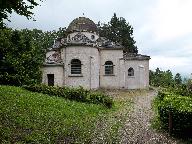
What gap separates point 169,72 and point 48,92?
3678cm

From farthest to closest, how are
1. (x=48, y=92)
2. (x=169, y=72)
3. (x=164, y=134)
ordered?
(x=169, y=72) < (x=48, y=92) < (x=164, y=134)

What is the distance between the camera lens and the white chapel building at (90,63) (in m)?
37.4

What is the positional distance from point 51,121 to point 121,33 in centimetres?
4944

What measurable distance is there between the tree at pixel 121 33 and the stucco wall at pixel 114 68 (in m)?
21.3

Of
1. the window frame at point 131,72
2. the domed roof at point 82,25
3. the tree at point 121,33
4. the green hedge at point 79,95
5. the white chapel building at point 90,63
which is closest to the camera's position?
the green hedge at point 79,95

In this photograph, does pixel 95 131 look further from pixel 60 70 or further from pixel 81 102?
pixel 60 70

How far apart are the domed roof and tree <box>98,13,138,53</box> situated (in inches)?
811

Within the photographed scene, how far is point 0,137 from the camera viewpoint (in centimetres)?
1177

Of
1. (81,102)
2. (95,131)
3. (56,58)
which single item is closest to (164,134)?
(95,131)

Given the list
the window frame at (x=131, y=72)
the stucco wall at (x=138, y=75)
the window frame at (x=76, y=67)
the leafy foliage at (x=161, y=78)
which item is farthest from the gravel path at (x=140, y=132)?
the leafy foliage at (x=161, y=78)

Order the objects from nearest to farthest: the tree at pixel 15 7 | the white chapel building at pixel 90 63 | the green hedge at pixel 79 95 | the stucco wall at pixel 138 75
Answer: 1. the tree at pixel 15 7
2. the green hedge at pixel 79 95
3. the white chapel building at pixel 90 63
4. the stucco wall at pixel 138 75

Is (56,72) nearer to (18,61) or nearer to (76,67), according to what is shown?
Result: (76,67)

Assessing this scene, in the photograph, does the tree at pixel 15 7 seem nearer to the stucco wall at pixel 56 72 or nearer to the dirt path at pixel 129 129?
the dirt path at pixel 129 129

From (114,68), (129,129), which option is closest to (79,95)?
(129,129)
